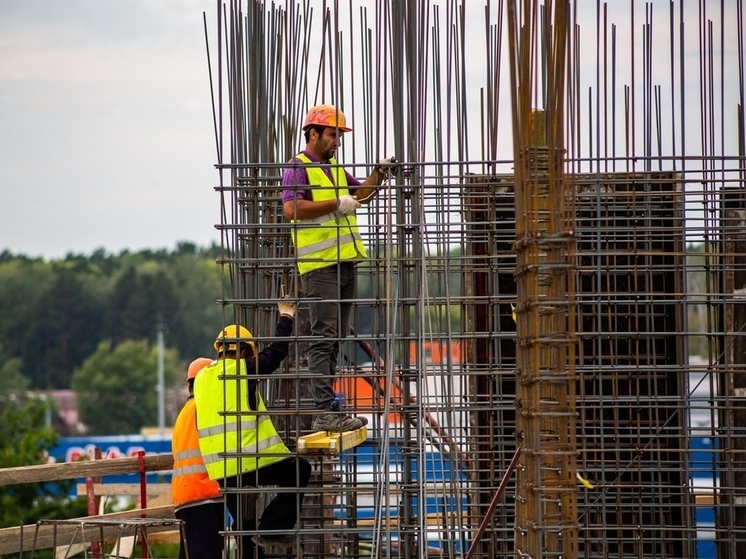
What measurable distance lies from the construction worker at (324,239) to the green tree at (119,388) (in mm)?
98995

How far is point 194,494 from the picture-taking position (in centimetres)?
1038

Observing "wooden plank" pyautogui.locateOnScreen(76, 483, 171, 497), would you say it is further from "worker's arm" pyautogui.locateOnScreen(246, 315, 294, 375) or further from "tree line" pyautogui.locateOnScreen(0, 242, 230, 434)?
"tree line" pyautogui.locateOnScreen(0, 242, 230, 434)

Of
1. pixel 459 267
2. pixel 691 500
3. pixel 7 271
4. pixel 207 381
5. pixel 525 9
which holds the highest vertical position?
pixel 7 271

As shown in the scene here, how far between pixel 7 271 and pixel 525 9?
122 metres

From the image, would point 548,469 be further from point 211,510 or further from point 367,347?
point 367,347

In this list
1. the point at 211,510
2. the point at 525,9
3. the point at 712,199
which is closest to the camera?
the point at 525,9

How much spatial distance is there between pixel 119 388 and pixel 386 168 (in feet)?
329

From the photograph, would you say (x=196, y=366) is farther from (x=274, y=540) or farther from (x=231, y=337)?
(x=274, y=540)

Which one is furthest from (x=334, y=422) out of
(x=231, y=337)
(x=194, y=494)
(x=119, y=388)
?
(x=119, y=388)

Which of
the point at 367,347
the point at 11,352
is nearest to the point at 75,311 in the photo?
the point at 11,352

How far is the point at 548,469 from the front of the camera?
7270 millimetres

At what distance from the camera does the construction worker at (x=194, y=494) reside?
34.1 feet

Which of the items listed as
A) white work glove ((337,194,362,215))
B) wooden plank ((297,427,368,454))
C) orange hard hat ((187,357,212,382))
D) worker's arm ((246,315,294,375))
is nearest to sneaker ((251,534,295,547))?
wooden plank ((297,427,368,454))

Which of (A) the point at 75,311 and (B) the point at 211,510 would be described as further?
(A) the point at 75,311
